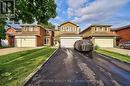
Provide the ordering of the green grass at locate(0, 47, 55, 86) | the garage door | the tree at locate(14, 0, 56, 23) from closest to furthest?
the green grass at locate(0, 47, 55, 86) → the tree at locate(14, 0, 56, 23) → the garage door

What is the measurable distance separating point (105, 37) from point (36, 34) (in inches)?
783

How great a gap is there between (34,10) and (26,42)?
3526 centimetres

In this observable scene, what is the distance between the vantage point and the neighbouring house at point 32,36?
47375 millimetres

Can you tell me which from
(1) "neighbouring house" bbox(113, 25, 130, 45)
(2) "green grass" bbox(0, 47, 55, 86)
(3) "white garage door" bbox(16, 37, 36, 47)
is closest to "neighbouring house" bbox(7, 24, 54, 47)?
(3) "white garage door" bbox(16, 37, 36, 47)

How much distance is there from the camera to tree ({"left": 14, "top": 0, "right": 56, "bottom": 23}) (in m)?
12.6

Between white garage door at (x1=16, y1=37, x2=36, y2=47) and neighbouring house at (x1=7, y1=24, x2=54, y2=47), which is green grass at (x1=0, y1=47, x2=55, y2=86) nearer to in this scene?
white garage door at (x1=16, y1=37, x2=36, y2=47)

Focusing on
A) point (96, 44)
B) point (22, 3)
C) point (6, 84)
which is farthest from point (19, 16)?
point (96, 44)

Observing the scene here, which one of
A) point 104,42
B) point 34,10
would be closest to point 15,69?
point 34,10

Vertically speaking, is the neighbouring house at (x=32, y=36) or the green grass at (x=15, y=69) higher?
the neighbouring house at (x=32, y=36)

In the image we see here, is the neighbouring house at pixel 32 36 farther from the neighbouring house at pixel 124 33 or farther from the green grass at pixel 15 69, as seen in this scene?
the green grass at pixel 15 69

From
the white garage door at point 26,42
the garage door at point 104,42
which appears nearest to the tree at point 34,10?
the garage door at point 104,42

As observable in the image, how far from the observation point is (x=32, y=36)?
156 ft

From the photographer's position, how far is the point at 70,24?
56000mm

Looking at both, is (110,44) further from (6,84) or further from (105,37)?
(6,84)
